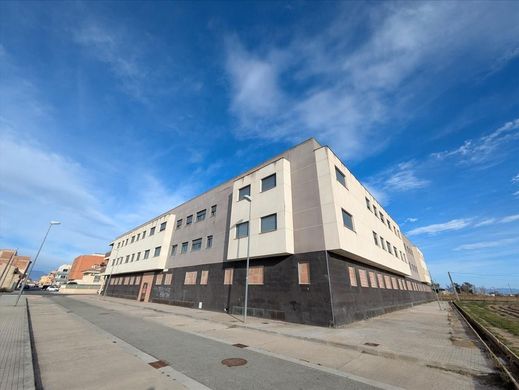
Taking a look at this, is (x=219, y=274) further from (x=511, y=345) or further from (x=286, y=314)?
(x=511, y=345)

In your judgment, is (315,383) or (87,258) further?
(87,258)

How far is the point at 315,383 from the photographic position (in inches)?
207

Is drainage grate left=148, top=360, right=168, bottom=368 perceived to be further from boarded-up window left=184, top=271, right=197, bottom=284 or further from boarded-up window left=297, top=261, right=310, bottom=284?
boarded-up window left=184, top=271, right=197, bottom=284

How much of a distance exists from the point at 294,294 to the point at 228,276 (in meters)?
7.17

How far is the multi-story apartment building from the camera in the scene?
46.5ft

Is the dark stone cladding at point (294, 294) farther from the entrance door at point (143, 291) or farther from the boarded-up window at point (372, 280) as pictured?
the entrance door at point (143, 291)

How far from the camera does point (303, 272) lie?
14586mm

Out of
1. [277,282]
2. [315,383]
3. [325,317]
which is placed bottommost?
[315,383]

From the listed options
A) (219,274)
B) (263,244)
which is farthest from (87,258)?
(263,244)

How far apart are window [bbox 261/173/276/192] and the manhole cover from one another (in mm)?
12455

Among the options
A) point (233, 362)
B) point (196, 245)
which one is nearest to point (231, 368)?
point (233, 362)

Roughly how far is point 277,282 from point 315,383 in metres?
10.6

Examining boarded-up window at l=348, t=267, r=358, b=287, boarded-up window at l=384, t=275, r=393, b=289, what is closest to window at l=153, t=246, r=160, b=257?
boarded-up window at l=348, t=267, r=358, b=287

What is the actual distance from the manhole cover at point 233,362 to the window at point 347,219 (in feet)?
36.1
